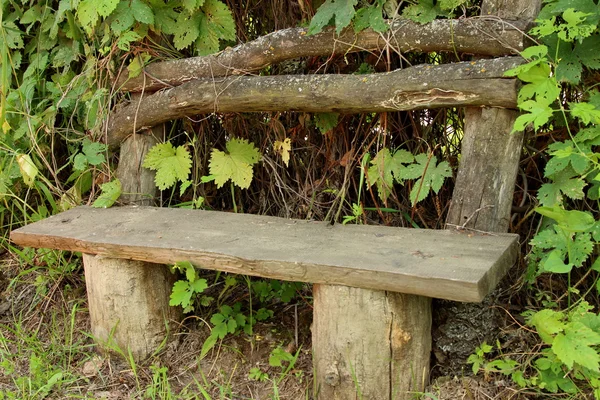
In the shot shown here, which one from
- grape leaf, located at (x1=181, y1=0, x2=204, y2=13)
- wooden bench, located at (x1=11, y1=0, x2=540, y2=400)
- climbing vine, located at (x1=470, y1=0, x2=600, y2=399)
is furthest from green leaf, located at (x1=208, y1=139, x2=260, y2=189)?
climbing vine, located at (x1=470, y1=0, x2=600, y2=399)

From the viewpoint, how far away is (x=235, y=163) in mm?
2908

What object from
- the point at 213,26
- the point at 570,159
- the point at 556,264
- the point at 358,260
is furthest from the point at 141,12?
the point at 556,264

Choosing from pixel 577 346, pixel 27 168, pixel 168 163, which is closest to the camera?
pixel 577 346

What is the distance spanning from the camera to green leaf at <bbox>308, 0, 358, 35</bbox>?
2.42m

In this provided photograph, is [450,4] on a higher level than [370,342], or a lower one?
higher

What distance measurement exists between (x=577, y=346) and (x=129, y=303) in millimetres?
1676

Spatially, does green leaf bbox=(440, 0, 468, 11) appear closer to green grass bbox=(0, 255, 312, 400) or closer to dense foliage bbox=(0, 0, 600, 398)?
dense foliage bbox=(0, 0, 600, 398)

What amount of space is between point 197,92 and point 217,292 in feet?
2.96

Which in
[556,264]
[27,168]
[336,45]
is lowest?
[556,264]

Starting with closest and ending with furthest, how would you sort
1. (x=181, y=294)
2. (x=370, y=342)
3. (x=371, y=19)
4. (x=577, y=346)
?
(x=577, y=346), (x=370, y=342), (x=371, y=19), (x=181, y=294)

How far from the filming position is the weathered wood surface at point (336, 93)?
227 cm

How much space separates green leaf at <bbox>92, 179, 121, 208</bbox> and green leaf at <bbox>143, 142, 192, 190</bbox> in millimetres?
157

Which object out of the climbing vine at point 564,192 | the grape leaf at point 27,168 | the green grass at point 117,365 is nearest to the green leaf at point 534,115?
the climbing vine at point 564,192

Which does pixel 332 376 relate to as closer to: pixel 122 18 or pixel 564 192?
pixel 564 192
